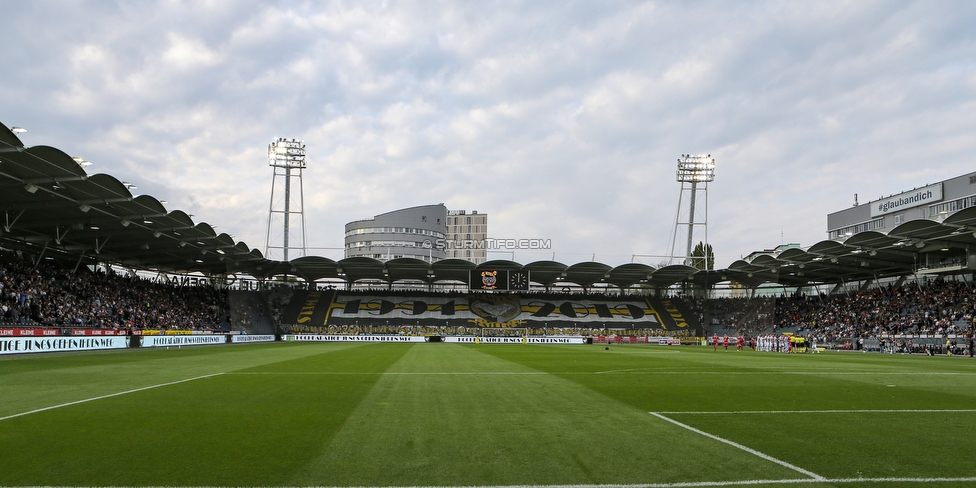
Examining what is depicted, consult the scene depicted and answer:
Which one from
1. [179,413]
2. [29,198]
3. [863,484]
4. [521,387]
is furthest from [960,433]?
[29,198]

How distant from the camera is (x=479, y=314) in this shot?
72438mm

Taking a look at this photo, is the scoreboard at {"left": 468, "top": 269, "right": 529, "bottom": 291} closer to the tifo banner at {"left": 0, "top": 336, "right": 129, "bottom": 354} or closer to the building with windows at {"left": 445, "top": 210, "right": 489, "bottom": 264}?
the tifo banner at {"left": 0, "top": 336, "right": 129, "bottom": 354}

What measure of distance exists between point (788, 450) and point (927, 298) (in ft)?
178

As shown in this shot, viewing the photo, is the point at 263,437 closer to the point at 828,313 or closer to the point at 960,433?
the point at 960,433

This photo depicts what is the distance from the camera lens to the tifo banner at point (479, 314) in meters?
67.4

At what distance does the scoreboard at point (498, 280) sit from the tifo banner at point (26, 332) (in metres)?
38.9

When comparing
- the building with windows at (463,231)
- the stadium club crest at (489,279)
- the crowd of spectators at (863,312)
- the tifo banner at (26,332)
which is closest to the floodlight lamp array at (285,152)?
the stadium club crest at (489,279)

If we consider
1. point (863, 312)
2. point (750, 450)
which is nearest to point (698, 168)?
point (863, 312)

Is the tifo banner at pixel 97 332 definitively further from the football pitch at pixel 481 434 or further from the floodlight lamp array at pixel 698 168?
the floodlight lamp array at pixel 698 168

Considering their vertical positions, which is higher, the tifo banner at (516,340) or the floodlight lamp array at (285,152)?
the floodlight lamp array at (285,152)

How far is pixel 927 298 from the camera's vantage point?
50406 mm

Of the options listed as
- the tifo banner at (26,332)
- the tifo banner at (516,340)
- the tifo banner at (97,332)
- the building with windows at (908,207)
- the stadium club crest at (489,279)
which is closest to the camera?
the tifo banner at (26,332)

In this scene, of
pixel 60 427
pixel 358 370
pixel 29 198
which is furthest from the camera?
pixel 29 198

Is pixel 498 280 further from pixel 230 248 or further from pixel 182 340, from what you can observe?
pixel 182 340
